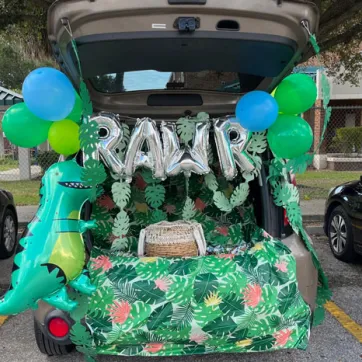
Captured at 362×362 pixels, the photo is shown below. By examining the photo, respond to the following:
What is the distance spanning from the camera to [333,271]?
5.07m

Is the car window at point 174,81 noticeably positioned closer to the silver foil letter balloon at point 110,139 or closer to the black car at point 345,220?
the silver foil letter balloon at point 110,139

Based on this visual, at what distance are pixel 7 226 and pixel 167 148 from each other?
388cm

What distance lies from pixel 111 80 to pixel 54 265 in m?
1.37

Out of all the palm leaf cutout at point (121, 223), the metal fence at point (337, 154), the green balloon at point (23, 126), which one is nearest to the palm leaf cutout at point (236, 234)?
the palm leaf cutout at point (121, 223)

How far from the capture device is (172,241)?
2949 millimetres

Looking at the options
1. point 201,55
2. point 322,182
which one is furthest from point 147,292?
point 322,182

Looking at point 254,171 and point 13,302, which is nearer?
point 13,302

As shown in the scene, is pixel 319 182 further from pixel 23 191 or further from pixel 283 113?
pixel 283 113

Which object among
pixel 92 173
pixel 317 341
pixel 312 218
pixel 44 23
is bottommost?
pixel 317 341

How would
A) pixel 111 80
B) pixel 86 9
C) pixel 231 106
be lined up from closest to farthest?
pixel 86 9
pixel 111 80
pixel 231 106

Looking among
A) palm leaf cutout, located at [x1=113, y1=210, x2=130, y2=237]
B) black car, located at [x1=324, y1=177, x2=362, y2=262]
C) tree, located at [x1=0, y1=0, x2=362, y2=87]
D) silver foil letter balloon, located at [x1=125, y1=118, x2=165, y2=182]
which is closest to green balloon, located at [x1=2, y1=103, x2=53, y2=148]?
silver foil letter balloon, located at [x1=125, y1=118, x2=165, y2=182]

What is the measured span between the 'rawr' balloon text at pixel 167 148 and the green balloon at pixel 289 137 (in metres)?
0.17

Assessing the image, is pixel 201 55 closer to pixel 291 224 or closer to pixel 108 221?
pixel 291 224

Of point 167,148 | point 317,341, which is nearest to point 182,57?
point 167,148
